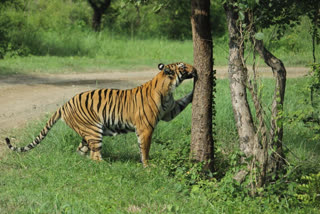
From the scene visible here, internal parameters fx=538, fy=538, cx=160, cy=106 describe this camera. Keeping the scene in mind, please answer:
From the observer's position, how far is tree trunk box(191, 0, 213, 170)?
5832 mm

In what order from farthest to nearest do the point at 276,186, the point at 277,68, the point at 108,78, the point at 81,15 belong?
the point at 81,15, the point at 108,78, the point at 277,68, the point at 276,186

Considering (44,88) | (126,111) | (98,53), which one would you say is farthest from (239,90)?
(98,53)

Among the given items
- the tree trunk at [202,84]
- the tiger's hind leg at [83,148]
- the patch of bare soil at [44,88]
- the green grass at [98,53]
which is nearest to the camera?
the tree trunk at [202,84]

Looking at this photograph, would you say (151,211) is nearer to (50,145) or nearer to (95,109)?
(95,109)

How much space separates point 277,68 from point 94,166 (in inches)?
92.4

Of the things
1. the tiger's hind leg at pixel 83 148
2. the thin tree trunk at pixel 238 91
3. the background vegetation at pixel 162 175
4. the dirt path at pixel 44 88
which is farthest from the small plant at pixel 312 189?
the dirt path at pixel 44 88

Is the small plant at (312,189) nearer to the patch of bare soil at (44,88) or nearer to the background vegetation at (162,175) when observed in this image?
the background vegetation at (162,175)

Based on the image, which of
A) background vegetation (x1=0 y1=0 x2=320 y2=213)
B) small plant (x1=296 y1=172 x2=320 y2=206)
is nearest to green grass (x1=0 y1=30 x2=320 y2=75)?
background vegetation (x1=0 y1=0 x2=320 y2=213)

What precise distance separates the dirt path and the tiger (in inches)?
69.2

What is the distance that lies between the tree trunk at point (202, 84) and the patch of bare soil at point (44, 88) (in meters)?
2.73

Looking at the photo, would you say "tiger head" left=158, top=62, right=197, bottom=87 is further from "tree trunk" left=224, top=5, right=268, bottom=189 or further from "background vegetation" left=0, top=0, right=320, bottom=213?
"background vegetation" left=0, top=0, right=320, bottom=213

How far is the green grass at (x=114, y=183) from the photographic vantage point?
497cm

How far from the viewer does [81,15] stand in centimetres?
2531

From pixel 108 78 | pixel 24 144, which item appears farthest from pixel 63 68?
pixel 24 144
